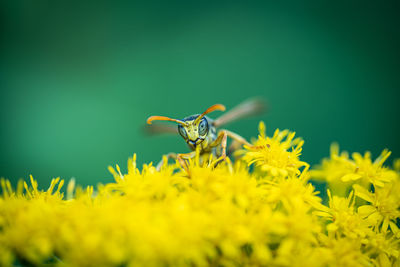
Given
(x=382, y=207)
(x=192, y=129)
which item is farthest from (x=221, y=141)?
(x=382, y=207)

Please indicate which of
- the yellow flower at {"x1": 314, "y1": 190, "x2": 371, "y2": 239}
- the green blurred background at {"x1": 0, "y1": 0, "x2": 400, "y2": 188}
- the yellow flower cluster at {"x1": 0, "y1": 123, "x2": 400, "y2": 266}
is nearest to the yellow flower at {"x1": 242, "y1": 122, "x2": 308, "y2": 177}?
the yellow flower cluster at {"x1": 0, "y1": 123, "x2": 400, "y2": 266}

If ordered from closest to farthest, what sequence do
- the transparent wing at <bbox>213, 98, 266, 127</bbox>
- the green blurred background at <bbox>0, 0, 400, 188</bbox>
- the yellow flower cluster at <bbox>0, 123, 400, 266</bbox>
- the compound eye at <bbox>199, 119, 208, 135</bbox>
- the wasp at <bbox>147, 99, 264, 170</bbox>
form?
the yellow flower cluster at <bbox>0, 123, 400, 266</bbox>
the wasp at <bbox>147, 99, 264, 170</bbox>
the compound eye at <bbox>199, 119, 208, 135</bbox>
the transparent wing at <bbox>213, 98, 266, 127</bbox>
the green blurred background at <bbox>0, 0, 400, 188</bbox>

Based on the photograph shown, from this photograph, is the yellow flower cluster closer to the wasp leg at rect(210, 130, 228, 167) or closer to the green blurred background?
the wasp leg at rect(210, 130, 228, 167)

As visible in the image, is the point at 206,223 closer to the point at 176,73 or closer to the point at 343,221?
the point at 343,221

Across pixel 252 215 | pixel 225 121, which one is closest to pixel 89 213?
pixel 252 215

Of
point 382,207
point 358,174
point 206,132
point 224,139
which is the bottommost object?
point 382,207

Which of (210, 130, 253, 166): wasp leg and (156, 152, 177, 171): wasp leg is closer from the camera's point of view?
(156, 152, 177, 171): wasp leg

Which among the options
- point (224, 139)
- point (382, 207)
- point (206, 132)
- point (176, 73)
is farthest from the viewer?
point (176, 73)
